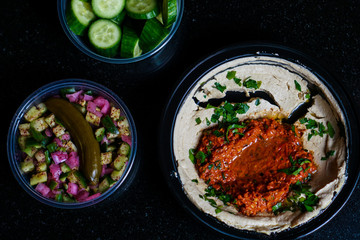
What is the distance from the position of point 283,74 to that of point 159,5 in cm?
73

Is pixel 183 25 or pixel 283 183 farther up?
pixel 183 25

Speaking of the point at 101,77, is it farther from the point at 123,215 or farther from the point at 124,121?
the point at 123,215

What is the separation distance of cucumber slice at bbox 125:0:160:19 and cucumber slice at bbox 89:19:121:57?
11 centimetres

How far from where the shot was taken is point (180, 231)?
80.1 inches

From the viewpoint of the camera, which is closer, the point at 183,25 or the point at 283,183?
the point at 283,183

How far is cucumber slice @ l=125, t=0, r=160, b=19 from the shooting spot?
5.84 ft

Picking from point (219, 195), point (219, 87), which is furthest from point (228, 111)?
point (219, 195)

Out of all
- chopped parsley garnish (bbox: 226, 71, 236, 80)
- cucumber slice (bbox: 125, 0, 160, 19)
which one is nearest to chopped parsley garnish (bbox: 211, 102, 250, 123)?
chopped parsley garnish (bbox: 226, 71, 236, 80)

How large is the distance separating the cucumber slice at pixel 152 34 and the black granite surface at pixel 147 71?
0.21 meters

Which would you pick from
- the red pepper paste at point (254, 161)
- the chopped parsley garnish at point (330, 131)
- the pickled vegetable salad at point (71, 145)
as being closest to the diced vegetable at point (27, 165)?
the pickled vegetable salad at point (71, 145)

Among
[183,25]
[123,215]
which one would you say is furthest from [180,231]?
[183,25]

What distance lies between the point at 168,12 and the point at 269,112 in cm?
74

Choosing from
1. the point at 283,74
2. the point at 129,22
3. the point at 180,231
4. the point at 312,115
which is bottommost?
the point at 180,231

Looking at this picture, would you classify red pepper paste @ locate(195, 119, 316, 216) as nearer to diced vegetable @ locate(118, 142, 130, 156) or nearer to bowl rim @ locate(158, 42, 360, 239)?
bowl rim @ locate(158, 42, 360, 239)
